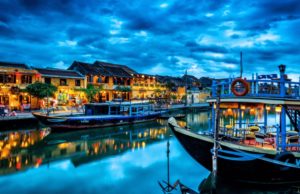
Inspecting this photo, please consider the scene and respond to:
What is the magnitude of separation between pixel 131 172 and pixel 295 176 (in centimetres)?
763

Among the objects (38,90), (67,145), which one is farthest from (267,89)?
(38,90)

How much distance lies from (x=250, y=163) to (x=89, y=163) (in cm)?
949

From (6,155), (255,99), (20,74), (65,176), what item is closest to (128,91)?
(20,74)

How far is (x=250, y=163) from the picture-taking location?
28.5 feet

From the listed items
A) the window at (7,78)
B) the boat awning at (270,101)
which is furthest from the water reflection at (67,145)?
the window at (7,78)

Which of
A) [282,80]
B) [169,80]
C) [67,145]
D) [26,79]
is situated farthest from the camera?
[169,80]

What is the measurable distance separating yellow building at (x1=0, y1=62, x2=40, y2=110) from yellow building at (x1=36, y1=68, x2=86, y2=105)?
2084 millimetres

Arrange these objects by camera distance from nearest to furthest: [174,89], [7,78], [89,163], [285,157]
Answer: [285,157] → [89,163] → [7,78] → [174,89]

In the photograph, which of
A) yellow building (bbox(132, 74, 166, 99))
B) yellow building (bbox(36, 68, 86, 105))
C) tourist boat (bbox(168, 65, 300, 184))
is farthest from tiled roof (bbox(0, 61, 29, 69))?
tourist boat (bbox(168, 65, 300, 184))

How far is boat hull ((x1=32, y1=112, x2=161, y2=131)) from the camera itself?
22159 millimetres

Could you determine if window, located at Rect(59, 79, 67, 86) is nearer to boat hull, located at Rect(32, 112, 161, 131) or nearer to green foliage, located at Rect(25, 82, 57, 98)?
green foliage, located at Rect(25, 82, 57, 98)

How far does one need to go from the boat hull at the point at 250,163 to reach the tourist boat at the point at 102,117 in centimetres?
1631

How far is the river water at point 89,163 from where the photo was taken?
10.8m

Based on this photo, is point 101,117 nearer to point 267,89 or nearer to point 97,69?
point 267,89
